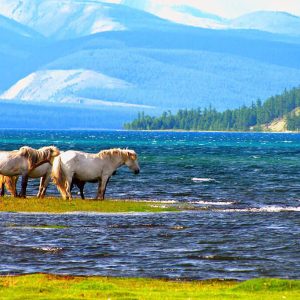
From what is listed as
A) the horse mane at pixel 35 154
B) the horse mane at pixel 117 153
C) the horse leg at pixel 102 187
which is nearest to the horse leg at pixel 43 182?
the horse mane at pixel 35 154

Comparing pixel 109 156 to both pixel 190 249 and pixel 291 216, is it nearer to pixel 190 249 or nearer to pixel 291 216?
pixel 291 216

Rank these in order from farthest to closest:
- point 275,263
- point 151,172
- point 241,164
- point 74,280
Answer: point 241,164 → point 151,172 → point 275,263 → point 74,280

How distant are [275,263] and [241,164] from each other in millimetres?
91820

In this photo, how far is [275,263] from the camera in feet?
115

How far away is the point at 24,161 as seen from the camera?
5278 cm

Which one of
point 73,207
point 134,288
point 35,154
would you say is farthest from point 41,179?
point 134,288

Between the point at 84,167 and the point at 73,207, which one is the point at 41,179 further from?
the point at 73,207

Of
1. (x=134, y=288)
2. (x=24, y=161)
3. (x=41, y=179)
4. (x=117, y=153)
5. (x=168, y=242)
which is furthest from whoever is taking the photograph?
(x=117, y=153)

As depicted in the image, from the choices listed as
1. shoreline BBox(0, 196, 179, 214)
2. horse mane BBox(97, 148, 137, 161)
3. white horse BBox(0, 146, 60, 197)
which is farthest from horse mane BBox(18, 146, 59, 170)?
horse mane BBox(97, 148, 137, 161)

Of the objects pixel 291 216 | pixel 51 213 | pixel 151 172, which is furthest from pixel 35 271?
pixel 151 172

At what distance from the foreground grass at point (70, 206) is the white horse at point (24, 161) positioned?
132 centimetres

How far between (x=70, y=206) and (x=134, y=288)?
2207cm

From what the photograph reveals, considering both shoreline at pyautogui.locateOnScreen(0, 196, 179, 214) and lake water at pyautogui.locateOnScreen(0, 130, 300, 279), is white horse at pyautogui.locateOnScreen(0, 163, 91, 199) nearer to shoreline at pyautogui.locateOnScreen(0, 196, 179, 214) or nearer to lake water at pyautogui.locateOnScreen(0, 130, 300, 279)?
shoreline at pyautogui.locateOnScreen(0, 196, 179, 214)

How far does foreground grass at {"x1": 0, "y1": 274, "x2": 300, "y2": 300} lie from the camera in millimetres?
26578
